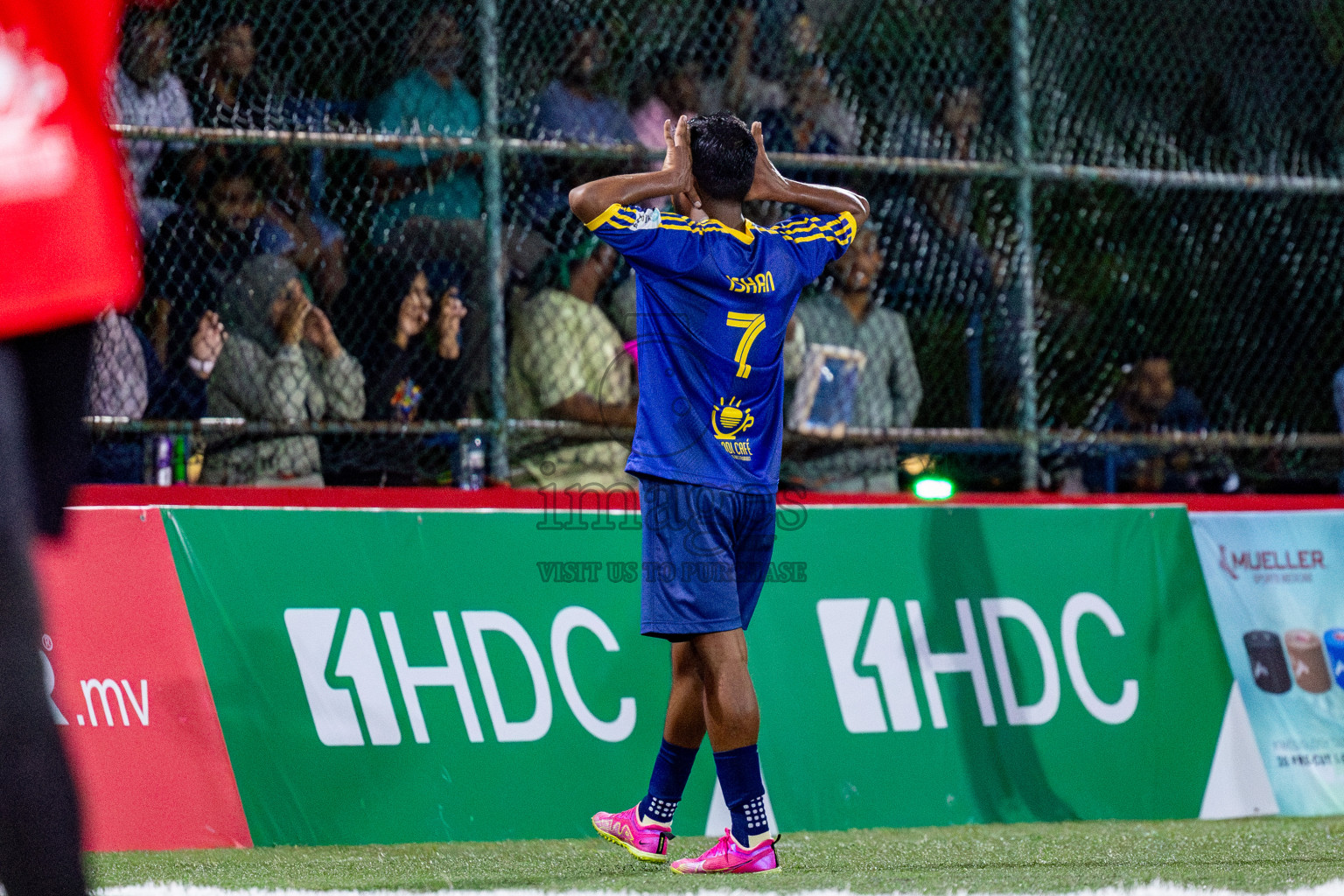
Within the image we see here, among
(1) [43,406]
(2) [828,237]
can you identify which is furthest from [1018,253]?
(1) [43,406]

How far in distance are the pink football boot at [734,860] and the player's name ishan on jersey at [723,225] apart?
1.52 metres

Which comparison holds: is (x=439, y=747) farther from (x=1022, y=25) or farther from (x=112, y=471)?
(x=1022, y=25)

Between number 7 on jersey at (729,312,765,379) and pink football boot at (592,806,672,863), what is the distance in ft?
4.23

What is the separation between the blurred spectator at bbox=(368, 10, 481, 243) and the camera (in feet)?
19.8

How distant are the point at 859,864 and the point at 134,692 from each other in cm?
229

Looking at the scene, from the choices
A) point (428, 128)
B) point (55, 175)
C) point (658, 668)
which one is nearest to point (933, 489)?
point (658, 668)

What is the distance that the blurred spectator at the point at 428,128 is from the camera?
6.03m

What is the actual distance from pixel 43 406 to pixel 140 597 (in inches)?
124

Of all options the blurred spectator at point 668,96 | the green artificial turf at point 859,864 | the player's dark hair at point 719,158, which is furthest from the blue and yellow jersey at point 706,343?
the blurred spectator at point 668,96

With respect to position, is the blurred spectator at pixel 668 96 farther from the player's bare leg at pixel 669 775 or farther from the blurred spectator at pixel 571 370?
the player's bare leg at pixel 669 775

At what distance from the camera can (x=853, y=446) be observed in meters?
6.47

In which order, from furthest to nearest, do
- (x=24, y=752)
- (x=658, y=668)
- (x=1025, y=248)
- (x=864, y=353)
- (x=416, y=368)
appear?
(x=864, y=353)
(x=1025, y=248)
(x=416, y=368)
(x=658, y=668)
(x=24, y=752)

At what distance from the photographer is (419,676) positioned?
5086 millimetres

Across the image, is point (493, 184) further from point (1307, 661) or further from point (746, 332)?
point (1307, 661)
